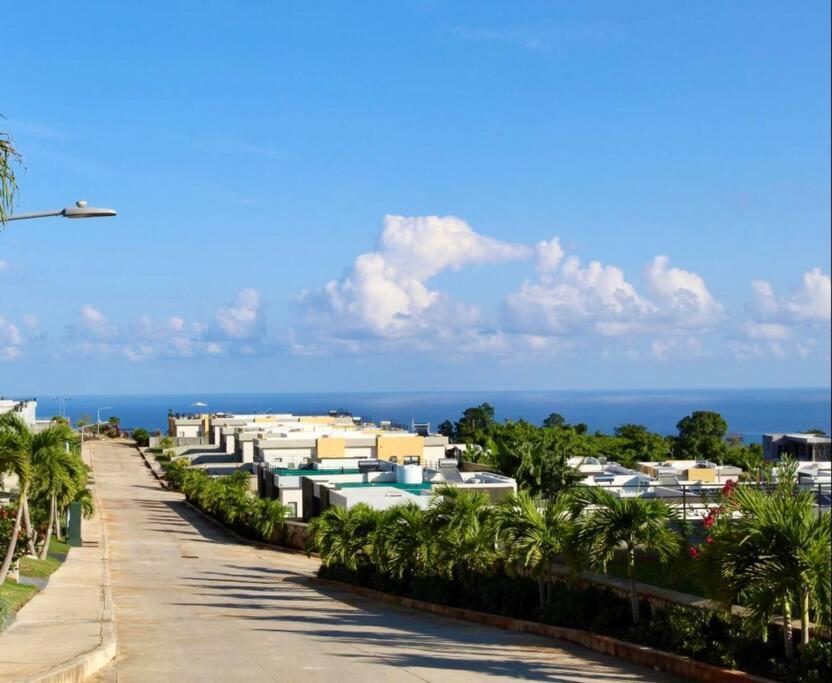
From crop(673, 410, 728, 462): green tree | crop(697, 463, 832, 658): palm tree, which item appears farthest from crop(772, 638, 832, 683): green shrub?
crop(673, 410, 728, 462): green tree

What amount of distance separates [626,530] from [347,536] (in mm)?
15255

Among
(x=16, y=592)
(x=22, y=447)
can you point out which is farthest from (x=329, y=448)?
(x=16, y=592)

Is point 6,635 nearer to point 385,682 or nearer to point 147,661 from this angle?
point 147,661

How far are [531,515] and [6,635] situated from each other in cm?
912

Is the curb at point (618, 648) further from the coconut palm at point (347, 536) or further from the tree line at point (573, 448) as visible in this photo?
the tree line at point (573, 448)

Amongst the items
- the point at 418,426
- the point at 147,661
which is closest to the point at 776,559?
the point at 147,661

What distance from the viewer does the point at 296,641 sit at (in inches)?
702

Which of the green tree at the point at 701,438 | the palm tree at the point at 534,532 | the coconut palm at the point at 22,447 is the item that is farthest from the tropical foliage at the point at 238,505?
the green tree at the point at 701,438

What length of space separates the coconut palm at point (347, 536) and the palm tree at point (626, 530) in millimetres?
12893

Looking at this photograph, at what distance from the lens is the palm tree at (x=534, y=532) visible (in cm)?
1894

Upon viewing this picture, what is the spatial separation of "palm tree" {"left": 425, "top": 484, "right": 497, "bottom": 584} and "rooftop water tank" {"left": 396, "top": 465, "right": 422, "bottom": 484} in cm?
2861

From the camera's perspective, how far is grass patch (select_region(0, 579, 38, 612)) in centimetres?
2245

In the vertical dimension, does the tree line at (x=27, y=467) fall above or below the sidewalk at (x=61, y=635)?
above

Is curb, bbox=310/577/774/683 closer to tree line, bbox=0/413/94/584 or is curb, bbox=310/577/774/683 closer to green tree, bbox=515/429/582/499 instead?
tree line, bbox=0/413/94/584
